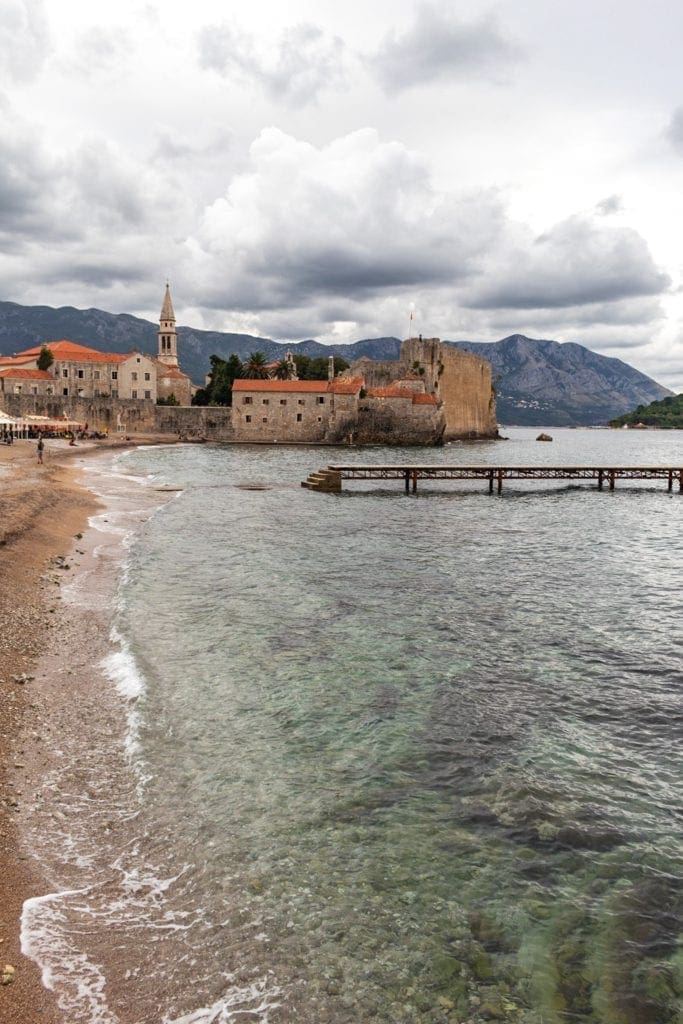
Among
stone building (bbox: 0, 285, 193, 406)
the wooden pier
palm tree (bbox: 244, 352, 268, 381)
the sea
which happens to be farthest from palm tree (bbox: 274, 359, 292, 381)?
the sea

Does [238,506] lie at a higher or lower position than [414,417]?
lower

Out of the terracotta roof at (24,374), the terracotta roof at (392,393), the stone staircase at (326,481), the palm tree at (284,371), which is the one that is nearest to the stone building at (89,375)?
the terracotta roof at (24,374)

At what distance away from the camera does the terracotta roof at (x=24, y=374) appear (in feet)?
302

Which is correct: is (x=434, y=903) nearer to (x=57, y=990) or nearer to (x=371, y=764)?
(x=371, y=764)

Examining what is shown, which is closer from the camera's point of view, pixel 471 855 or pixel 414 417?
pixel 471 855

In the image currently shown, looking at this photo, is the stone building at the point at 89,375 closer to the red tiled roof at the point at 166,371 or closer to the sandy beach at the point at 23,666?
the red tiled roof at the point at 166,371

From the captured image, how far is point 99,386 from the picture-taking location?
9794cm

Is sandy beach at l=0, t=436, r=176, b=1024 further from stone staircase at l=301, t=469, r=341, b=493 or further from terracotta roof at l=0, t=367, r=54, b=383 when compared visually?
terracotta roof at l=0, t=367, r=54, b=383

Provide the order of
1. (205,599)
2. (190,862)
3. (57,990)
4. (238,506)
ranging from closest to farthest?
(57,990)
(190,862)
(205,599)
(238,506)

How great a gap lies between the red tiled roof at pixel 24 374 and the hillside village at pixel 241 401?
0.13 metres

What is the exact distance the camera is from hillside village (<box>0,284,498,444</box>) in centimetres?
9169

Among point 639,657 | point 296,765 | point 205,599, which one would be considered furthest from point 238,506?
point 296,765

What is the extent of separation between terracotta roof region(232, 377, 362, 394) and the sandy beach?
2432 inches

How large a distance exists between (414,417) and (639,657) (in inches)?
3198
